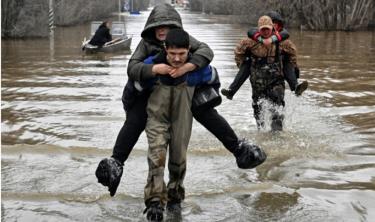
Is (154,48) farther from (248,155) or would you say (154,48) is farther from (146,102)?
(248,155)

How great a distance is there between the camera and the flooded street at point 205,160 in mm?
5516

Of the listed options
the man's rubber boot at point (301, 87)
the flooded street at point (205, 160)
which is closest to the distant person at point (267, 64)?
the man's rubber boot at point (301, 87)

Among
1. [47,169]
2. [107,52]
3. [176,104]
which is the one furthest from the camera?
[107,52]

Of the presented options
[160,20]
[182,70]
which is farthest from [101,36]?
[182,70]

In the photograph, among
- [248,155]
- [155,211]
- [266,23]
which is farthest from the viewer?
[266,23]

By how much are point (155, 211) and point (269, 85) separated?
151 inches

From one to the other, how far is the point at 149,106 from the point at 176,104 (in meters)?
0.23

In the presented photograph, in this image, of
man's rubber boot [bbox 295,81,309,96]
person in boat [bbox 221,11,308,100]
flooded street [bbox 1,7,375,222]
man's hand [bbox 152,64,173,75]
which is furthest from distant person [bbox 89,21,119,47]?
man's hand [bbox 152,64,173,75]

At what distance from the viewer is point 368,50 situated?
23875mm

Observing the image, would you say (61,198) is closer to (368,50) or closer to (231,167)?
(231,167)

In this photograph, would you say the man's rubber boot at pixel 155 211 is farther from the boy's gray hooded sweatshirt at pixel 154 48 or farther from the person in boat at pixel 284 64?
the person in boat at pixel 284 64

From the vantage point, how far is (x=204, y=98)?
510 cm

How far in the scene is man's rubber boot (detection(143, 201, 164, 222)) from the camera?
4.89 metres

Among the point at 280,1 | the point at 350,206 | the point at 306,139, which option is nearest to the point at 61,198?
the point at 350,206
